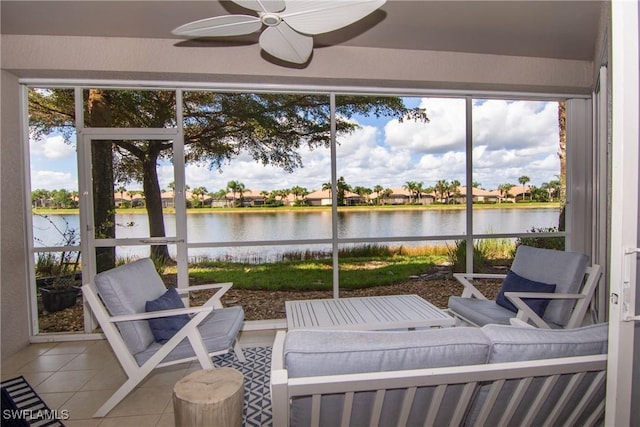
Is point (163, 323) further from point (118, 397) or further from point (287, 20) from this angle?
point (287, 20)

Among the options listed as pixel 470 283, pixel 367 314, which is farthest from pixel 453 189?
pixel 367 314

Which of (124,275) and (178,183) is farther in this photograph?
(178,183)

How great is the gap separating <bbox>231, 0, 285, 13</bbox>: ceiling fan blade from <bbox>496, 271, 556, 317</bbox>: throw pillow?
2739 millimetres

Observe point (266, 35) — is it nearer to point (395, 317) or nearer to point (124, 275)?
point (124, 275)

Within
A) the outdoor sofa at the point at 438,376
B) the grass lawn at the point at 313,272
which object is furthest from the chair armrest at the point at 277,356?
the grass lawn at the point at 313,272

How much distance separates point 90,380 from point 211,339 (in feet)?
3.89

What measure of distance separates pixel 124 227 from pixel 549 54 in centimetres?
488

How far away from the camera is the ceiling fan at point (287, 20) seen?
1.75 meters

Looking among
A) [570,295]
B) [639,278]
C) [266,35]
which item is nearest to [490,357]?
[639,278]

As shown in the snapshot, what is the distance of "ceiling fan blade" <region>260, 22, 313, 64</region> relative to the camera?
2113mm

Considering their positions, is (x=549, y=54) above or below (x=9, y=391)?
above

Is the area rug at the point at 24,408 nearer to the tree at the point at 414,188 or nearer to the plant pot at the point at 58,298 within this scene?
the plant pot at the point at 58,298

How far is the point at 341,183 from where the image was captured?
3.94 m

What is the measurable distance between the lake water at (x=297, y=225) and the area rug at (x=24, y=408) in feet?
4.53
